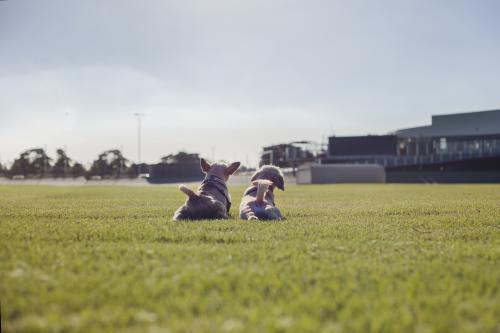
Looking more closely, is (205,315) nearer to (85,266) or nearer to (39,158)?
(85,266)

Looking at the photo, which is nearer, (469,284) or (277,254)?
(469,284)

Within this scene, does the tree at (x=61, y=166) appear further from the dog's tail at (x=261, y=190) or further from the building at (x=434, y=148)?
the dog's tail at (x=261, y=190)

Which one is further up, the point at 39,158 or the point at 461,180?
Answer: the point at 39,158

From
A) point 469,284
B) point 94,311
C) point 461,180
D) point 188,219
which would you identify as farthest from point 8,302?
point 461,180

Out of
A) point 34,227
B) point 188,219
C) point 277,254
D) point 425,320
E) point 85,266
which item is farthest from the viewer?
point 188,219

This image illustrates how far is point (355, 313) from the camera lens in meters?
1.91

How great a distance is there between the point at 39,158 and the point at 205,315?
81400 mm

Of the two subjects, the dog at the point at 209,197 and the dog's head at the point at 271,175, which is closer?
the dog at the point at 209,197

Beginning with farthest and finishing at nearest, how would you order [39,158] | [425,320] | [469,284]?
[39,158], [469,284], [425,320]

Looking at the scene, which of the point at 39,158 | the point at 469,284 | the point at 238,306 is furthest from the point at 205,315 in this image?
the point at 39,158

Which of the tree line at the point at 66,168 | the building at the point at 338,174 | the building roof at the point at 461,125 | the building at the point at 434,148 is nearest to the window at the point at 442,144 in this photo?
the building at the point at 434,148

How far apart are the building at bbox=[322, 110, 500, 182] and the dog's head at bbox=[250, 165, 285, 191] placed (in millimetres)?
48221

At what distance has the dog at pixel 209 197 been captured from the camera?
5750 millimetres

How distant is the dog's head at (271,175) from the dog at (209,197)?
Result: 404 mm
